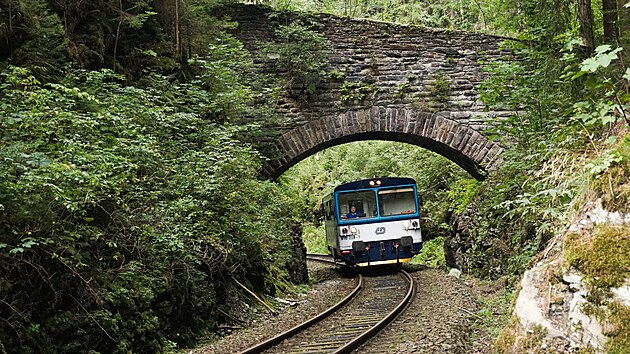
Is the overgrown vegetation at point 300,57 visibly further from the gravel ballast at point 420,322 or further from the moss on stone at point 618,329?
the moss on stone at point 618,329

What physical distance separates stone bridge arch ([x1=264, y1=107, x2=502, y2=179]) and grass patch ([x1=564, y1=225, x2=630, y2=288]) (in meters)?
9.91

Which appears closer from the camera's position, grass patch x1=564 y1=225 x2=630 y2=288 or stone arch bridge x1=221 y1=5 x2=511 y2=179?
grass patch x1=564 y1=225 x2=630 y2=288

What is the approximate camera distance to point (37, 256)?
4.89m

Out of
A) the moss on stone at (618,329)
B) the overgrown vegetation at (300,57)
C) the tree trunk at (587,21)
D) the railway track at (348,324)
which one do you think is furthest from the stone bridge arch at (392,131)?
the moss on stone at (618,329)

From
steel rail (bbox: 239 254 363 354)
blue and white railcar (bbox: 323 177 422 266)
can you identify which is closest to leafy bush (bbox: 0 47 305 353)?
steel rail (bbox: 239 254 363 354)

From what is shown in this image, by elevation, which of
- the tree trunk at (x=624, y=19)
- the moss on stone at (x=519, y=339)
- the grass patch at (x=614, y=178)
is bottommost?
the moss on stone at (x=519, y=339)

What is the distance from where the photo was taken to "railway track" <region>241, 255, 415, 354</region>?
6434mm

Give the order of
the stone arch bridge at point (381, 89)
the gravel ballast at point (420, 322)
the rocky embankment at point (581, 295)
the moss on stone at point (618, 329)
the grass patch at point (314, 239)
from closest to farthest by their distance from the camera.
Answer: the moss on stone at point (618, 329) → the rocky embankment at point (581, 295) → the gravel ballast at point (420, 322) → the stone arch bridge at point (381, 89) → the grass patch at point (314, 239)

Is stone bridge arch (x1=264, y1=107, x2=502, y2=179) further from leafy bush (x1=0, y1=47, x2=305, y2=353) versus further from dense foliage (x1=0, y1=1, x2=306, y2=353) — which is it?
leafy bush (x1=0, y1=47, x2=305, y2=353)

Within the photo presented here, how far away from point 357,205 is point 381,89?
2.91 m

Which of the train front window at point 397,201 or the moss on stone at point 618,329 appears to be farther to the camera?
the train front window at point 397,201

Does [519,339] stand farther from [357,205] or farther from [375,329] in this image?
[357,205]

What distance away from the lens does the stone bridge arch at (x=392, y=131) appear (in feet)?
43.6

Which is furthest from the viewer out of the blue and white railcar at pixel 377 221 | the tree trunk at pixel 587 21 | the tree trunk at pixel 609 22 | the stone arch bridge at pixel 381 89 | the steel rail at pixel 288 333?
the blue and white railcar at pixel 377 221
